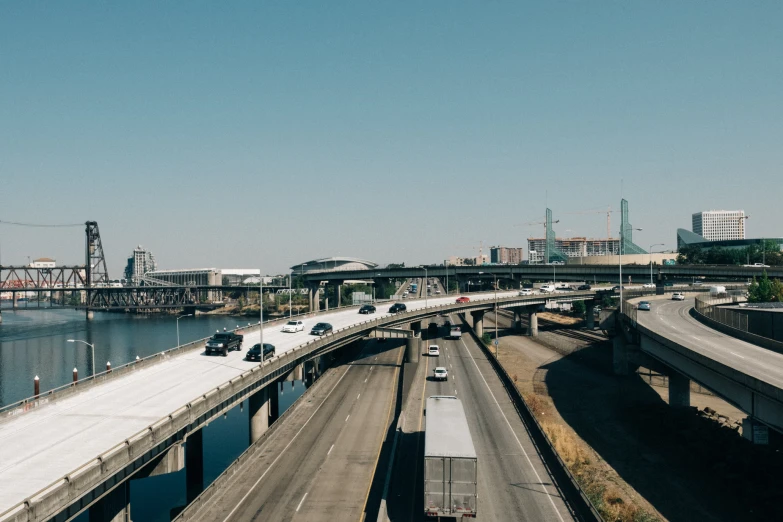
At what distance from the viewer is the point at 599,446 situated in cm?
4962

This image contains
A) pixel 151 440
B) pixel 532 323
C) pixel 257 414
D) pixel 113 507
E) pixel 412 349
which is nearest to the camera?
pixel 113 507

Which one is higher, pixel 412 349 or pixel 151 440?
pixel 151 440

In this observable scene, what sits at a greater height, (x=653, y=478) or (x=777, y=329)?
(x=777, y=329)

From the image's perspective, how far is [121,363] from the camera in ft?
335

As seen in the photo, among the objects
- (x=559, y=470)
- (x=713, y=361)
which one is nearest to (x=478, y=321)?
(x=713, y=361)

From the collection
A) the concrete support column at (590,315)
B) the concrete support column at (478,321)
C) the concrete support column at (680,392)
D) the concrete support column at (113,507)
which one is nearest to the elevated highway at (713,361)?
the concrete support column at (680,392)

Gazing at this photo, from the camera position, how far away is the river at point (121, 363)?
4516 cm

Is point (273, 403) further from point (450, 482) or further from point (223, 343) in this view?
point (450, 482)

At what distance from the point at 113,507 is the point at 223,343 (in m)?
29.3

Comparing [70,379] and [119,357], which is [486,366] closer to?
[70,379]

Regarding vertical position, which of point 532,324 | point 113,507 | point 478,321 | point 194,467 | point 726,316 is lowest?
point 194,467

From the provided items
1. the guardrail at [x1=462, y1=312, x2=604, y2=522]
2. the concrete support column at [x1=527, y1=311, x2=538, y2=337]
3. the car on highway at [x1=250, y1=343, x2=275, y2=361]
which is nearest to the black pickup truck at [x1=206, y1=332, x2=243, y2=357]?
the car on highway at [x1=250, y1=343, x2=275, y2=361]

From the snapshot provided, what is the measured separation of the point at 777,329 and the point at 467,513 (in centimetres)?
5157

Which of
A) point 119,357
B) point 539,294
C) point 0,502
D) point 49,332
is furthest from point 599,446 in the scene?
point 49,332
